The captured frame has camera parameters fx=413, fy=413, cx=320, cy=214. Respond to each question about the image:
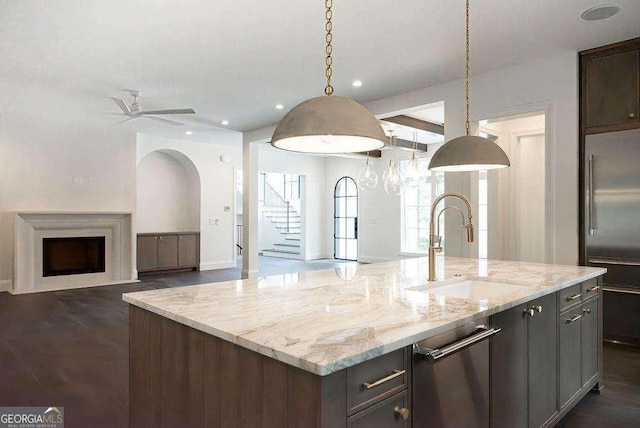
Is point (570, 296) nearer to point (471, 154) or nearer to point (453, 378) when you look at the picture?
point (471, 154)

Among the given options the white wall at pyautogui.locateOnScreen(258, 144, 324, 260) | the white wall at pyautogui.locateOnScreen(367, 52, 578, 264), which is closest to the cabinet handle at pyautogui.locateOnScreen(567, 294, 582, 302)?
the white wall at pyautogui.locateOnScreen(367, 52, 578, 264)

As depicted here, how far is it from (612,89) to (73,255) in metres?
7.99

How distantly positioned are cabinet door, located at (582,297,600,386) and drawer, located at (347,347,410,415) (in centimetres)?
190

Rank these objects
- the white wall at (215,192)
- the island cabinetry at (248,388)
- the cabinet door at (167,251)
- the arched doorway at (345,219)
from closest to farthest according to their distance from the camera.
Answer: the island cabinetry at (248,388)
the cabinet door at (167,251)
the white wall at (215,192)
the arched doorway at (345,219)

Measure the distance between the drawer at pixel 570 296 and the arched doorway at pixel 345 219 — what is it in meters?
8.48

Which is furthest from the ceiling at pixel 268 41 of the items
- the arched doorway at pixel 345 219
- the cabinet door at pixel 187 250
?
the arched doorway at pixel 345 219

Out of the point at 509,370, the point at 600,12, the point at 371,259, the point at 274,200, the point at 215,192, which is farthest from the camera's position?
the point at 274,200

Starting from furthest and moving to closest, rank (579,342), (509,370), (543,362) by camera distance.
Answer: (579,342) → (543,362) → (509,370)

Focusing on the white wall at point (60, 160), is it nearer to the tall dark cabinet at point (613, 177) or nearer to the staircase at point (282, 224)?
the staircase at point (282, 224)

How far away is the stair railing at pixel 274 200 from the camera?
502 inches

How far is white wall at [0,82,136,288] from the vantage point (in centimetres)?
633

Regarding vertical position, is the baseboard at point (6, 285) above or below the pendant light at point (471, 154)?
below

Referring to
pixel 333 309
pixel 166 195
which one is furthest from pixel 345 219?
pixel 333 309

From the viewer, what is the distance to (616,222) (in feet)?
12.5
